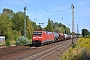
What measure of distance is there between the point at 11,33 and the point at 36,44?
37419 millimetres

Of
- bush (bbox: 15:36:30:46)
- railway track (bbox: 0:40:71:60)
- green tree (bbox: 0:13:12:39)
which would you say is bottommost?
railway track (bbox: 0:40:71:60)

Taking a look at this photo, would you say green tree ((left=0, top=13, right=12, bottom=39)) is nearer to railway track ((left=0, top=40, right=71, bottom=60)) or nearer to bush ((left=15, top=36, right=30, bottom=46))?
bush ((left=15, top=36, right=30, bottom=46))

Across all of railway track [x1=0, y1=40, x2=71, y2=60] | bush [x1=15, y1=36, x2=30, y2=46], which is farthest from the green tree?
railway track [x1=0, y1=40, x2=71, y2=60]

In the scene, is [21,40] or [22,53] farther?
[21,40]

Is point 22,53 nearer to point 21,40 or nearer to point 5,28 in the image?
point 21,40

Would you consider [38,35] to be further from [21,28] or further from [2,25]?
[21,28]

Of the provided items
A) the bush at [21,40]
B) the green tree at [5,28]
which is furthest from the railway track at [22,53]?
the green tree at [5,28]

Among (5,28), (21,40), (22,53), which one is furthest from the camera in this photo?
(5,28)

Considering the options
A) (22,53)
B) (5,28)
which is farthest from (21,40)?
(5,28)

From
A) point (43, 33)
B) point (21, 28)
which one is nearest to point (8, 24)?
point (21, 28)

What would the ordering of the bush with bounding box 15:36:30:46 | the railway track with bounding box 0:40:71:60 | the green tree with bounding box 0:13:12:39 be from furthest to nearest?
the green tree with bounding box 0:13:12:39, the bush with bounding box 15:36:30:46, the railway track with bounding box 0:40:71:60

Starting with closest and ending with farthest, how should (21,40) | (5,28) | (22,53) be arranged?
(22,53) → (21,40) → (5,28)

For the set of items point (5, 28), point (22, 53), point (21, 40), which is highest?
point (5, 28)

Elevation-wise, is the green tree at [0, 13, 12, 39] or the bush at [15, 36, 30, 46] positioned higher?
the green tree at [0, 13, 12, 39]
